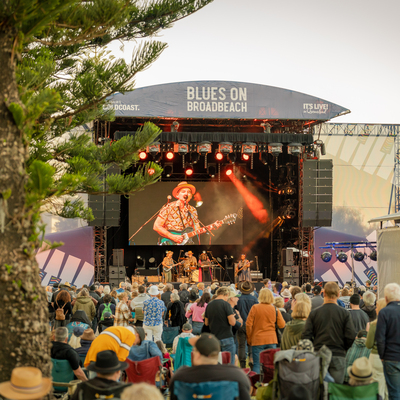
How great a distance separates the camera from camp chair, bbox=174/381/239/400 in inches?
102

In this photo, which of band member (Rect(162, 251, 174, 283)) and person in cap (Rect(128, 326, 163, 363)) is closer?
person in cap (Rect(128, 326, 163, 363))

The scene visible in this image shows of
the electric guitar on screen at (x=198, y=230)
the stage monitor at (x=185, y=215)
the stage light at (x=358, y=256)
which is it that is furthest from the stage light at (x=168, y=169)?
the stage light at (x=358, y=256)

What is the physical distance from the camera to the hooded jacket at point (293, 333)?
4.61 metres

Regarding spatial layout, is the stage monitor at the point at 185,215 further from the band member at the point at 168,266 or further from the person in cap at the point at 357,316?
the person in cap at the point at 357,316

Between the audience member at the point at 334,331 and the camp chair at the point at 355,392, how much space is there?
0.79 meters

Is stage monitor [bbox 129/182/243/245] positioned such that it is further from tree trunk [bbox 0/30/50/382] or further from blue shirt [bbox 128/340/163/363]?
tree trunk [bbox 0/30/50/382]

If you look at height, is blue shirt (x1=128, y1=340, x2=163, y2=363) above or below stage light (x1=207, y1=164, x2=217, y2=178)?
below

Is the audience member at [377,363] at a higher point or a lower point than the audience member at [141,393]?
lower

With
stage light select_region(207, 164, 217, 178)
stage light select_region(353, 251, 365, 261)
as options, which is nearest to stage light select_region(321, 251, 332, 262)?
stage light select_region(353, 251, 365, 261)

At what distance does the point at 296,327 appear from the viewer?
463 cm

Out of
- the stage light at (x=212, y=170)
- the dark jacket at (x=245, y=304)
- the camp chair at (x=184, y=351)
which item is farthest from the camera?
the stage light at (x=212, y=170)

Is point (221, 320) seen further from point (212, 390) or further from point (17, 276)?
point (212, 390)

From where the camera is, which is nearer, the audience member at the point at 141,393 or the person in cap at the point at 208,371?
the audience member at the point at 141,393

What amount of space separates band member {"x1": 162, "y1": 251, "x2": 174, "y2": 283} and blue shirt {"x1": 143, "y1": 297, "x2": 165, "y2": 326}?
10.2 m
